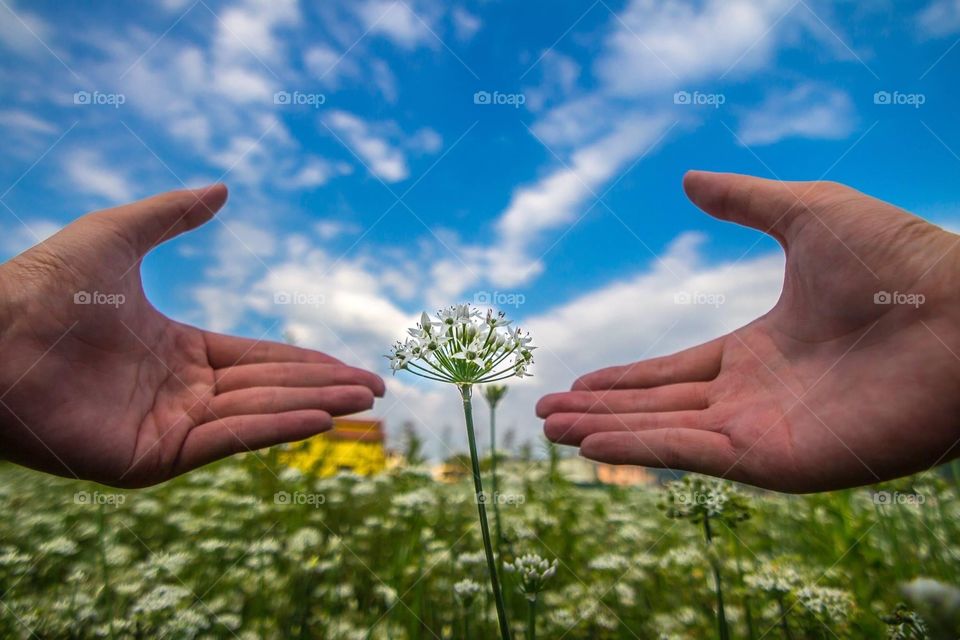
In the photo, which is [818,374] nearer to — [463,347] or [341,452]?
[463,347]

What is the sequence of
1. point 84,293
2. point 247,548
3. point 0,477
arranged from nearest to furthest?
point 84,293, point 247,548, point 0,477

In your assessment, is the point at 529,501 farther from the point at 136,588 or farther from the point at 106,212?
the point at 106,212

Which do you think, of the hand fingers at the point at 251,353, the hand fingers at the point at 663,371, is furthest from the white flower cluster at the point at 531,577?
the hand fingers at the point at 251,353

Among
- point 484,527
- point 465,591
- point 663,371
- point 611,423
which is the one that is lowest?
point 465,591

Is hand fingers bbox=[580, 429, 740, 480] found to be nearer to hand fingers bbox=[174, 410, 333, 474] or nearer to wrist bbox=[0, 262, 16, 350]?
hand fingers bbox=[174, 410, 333, 474]

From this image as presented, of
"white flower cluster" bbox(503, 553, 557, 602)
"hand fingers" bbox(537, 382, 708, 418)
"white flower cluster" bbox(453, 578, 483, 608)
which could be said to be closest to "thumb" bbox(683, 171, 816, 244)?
"hand fingers" bbox(537, 382, 708, 418)

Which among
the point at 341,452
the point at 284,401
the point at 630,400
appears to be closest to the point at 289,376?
the point at 284,401

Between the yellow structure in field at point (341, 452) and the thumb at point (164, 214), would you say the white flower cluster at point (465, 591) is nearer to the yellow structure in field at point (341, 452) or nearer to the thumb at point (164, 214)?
the thumb at point (164, 214)

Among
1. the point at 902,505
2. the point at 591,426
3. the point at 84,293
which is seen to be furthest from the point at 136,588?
the point at 902,505
